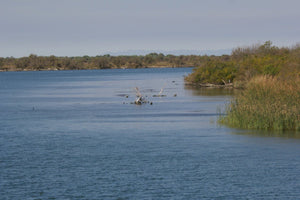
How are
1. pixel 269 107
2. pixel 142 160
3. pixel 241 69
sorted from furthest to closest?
pixel 241 69, pixel 269 107, pixel 142 160

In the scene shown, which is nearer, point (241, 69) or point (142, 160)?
point (142, 160)

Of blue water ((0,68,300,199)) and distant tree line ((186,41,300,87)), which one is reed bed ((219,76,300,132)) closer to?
blue water ((0,68,300,199))

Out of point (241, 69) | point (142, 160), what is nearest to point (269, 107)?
point (142, 160)

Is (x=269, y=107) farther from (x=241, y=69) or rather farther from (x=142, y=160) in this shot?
(x=241, y=69)

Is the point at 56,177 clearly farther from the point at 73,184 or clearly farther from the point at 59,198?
the point at 59,198

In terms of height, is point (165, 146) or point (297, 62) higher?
point (297, 62)

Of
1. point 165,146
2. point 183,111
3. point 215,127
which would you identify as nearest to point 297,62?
point 183,111

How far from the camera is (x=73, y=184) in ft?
69.3

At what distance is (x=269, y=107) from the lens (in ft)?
104

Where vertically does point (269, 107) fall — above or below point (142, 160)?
above

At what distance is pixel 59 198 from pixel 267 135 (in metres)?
15.2

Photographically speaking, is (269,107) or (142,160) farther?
(269,107)

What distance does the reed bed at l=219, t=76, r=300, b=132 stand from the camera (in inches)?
1230

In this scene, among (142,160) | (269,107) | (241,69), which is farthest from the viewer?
(241,69)
